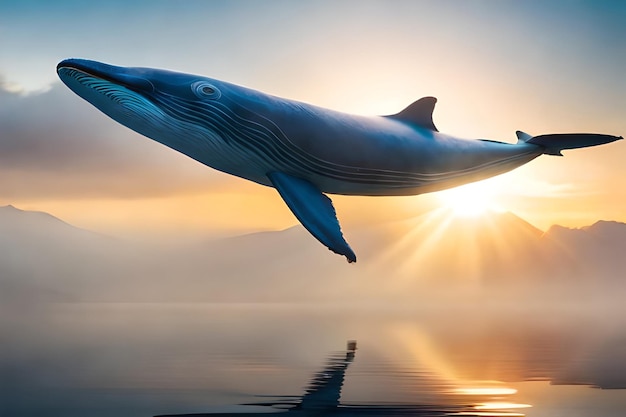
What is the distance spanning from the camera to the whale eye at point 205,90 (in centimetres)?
1238

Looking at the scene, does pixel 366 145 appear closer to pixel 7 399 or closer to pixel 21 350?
pixel 7 399

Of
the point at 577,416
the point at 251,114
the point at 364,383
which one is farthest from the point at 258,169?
the point at 577,416

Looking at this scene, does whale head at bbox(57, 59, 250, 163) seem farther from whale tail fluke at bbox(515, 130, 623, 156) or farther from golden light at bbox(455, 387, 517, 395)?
whale tail fluke at bbox(515, 130, 623, 156)

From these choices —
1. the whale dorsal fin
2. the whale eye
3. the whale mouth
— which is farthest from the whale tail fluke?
the whale mouth

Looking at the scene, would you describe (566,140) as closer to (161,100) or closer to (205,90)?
(205,90)

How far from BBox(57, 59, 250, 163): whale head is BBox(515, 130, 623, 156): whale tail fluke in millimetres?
7924

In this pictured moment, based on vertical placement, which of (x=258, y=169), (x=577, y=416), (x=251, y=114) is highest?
(x=251, y=114)

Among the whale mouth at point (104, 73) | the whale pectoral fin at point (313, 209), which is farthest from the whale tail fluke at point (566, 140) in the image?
the whale mouth at point (104, 73)

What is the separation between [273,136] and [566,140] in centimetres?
784

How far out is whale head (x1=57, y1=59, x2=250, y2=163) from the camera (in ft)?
38.9

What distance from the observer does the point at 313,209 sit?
40.4ft

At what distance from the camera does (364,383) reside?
11.9 meters

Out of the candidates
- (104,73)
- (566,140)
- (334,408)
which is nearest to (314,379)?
(334,408)

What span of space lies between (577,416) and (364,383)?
4144 millimetres
